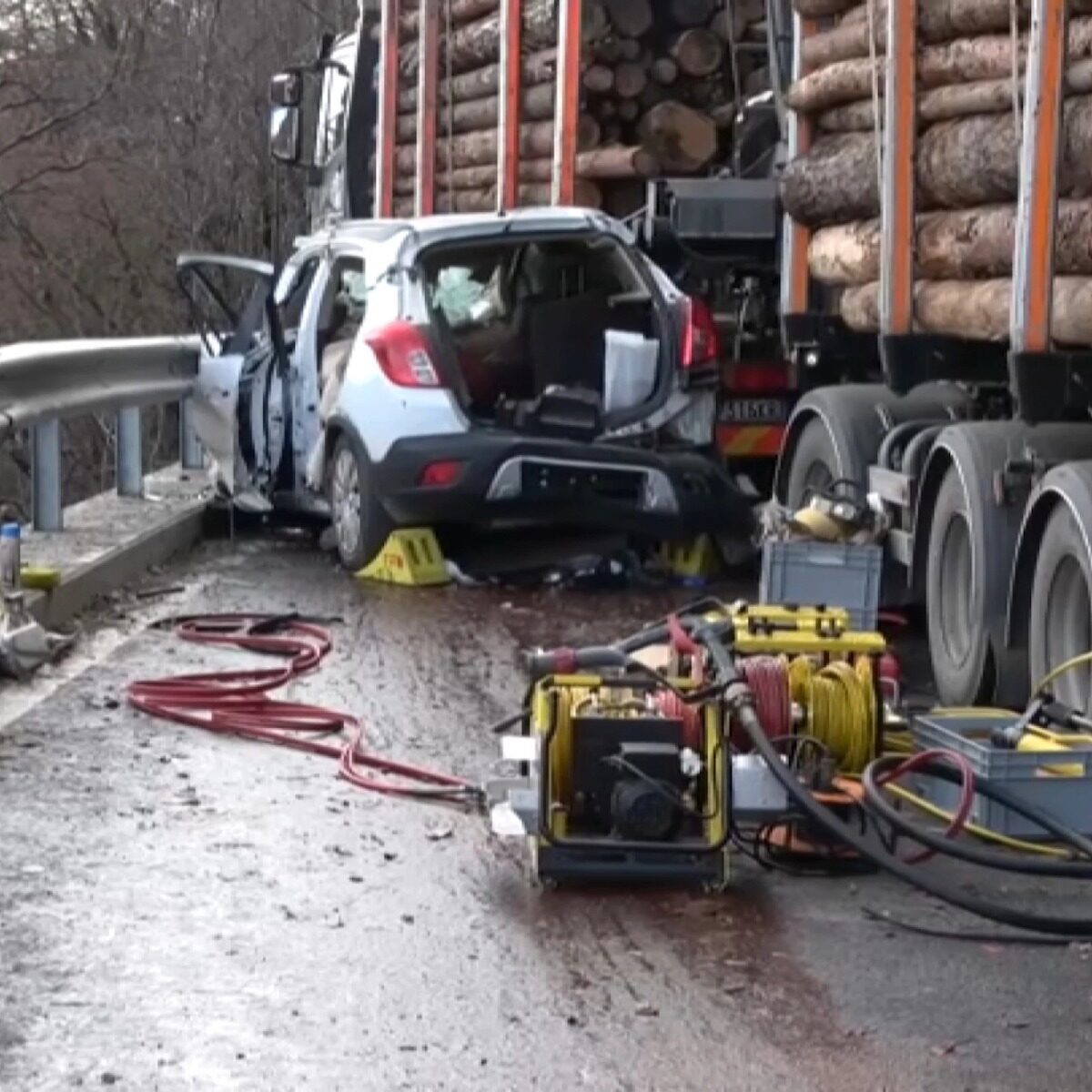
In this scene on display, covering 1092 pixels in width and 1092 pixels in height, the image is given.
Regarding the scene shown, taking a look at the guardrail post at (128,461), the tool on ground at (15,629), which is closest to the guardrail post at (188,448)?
the guardrail post at (128,461)

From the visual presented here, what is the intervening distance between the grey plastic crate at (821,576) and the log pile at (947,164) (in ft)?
2.95

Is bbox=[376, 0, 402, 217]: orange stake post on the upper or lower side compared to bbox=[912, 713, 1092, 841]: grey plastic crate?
upper

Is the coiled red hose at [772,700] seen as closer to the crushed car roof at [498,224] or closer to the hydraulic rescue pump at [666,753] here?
the hydraulic rescue pump at [666,753]

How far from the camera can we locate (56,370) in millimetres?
13141

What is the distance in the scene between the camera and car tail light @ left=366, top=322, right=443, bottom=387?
42.5 feet

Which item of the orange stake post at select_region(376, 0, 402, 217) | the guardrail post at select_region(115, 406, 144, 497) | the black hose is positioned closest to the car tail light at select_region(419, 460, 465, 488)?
the guardrail post at select_region(115, 406, 144, 497)

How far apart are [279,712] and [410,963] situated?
125 inches

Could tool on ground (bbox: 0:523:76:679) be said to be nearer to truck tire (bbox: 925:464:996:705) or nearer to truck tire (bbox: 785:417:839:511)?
truck tire (bbox: 925:464:996:705)

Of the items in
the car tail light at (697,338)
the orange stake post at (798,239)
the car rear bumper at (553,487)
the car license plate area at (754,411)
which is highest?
the orange stake post at (798,239)

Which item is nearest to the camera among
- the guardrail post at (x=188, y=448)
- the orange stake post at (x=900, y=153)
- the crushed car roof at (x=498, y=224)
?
the orange stake post at (x=900, y=153)

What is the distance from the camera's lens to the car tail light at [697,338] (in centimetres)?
1334

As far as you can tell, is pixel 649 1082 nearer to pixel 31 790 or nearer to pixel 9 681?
pixel 31 790

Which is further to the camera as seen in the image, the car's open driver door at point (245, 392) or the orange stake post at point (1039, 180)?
the car's open driver door at point (245, 392)

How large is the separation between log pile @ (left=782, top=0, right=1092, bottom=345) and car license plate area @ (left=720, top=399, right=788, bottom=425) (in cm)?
178
